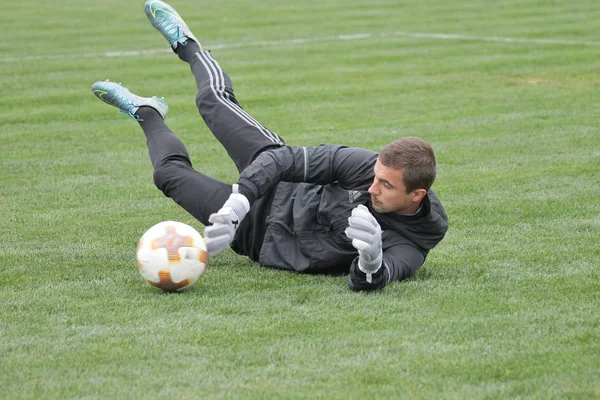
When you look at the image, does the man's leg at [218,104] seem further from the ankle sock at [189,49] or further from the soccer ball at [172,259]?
the soccer ball at [172,259]

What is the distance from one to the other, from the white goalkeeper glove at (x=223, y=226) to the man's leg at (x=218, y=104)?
1.08 meters

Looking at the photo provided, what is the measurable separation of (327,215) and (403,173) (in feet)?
2.49

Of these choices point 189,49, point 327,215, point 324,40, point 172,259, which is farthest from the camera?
point 324,40

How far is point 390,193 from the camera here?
583cm

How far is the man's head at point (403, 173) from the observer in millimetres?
5695

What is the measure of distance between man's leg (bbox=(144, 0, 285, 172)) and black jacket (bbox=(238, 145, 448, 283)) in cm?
49

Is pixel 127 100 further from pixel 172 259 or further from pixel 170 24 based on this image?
Answer: pixel 172 259

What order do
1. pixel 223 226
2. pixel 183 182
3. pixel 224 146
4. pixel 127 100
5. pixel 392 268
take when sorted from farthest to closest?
1. pixel 127 100
2. pixel 224 146
3. pixel 183 182
4. pixel 392 268
5. pixel 223 226

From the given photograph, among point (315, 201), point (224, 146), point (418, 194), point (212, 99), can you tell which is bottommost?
point (315, 201)

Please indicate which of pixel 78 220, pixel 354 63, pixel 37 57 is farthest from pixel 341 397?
pixel 37 57

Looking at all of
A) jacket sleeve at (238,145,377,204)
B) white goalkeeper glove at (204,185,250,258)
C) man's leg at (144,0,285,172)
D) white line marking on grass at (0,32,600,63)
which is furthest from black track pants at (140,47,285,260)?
white line marking on grass at (0,32,600,63)

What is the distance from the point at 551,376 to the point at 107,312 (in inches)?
95.5

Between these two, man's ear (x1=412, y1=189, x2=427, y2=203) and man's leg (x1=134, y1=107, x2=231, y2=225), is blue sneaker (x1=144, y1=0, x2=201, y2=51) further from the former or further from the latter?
man's ear (x1=412, y1=189, x2=427, y2=203)

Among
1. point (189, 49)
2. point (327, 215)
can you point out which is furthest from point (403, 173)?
point (189, 49)
